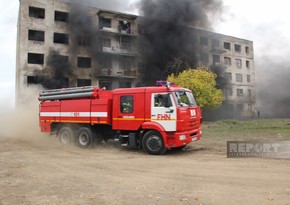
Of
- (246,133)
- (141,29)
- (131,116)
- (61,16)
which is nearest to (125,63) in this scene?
(141,29)

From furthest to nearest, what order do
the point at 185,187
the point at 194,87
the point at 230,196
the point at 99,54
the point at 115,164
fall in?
the point at 99,54 < the point at 194,87 < the point at 115,164 < the point at 185,187 < the point at 230,196

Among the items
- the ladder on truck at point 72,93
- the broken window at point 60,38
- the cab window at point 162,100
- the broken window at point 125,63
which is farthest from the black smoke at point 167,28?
the cab window at point 162,100

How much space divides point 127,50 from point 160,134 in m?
31.9

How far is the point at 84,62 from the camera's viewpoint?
38625mm

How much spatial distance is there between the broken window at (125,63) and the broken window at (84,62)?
451cm

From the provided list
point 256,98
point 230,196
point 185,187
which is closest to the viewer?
point 230,196

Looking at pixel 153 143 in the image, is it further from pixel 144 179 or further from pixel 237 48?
pixel 237 48

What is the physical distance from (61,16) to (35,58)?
22.3 feet

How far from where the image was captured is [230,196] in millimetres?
5348

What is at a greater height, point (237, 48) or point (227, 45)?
point (227, 45)

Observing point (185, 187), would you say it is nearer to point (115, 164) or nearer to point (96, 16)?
point (115, 164)

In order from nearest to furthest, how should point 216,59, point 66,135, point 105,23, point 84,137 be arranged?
point 84,137
point 66,135
point 105,23
point 216,59

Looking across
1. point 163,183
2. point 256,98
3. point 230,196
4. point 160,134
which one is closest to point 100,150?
point 160,134

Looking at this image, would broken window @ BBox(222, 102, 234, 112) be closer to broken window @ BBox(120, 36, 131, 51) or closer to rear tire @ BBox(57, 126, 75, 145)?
broken window @ BBox(120, 36, 131, 51)
